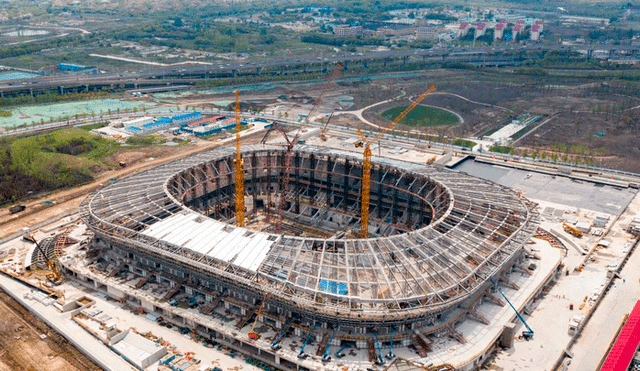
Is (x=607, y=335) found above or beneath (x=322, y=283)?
beneath

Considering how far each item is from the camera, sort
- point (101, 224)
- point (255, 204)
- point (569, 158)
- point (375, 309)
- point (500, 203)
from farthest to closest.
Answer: point (569, 158) < point (255, 204) < point (500, 203) < point (101, 224) < point (375, 309)

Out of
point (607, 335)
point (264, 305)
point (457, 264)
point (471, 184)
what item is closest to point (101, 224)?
point (264, 305)

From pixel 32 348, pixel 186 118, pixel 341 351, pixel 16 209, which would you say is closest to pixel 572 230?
pixel 341 351

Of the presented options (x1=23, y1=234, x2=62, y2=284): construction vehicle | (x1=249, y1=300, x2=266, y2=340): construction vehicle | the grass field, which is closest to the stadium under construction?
(x1=249, y1=300, x2=266, y2=340): construction vehicle

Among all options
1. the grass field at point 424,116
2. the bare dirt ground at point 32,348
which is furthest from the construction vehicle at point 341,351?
the grass field at point 424,116

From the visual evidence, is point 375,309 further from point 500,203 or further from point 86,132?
point 86,132

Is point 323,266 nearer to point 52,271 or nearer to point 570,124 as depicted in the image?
point 52,271

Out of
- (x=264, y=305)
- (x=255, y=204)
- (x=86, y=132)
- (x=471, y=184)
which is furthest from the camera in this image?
(x=86, y=132)
